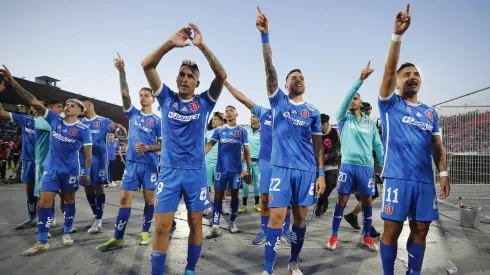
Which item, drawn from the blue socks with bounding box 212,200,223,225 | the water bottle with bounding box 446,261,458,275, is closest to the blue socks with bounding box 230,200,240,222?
the blue socks with bounding box 212,200,223,225

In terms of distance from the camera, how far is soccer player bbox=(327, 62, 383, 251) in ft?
15.3

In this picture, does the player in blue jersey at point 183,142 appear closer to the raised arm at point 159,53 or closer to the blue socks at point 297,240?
the raised arm at point 159,53

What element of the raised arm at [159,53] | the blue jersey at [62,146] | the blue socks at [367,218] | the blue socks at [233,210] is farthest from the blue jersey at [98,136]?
the blue socks at [367,218]

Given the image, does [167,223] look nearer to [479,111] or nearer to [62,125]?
[62,125]

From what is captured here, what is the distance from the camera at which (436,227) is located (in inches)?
241

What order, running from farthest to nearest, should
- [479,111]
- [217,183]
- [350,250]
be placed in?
[479,111] < [217,183] < [350,250]

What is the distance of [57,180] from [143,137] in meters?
1.46

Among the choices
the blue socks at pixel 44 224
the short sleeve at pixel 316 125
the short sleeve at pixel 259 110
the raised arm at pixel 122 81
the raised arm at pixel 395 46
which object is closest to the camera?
the raised arm at pixel 395 46

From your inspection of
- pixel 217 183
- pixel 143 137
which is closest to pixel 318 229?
pixel 217 183

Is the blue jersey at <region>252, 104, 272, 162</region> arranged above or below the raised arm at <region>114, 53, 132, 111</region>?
below

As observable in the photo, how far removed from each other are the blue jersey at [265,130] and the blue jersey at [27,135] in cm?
465

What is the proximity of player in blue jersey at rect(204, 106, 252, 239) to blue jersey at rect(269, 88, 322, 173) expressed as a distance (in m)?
2.42

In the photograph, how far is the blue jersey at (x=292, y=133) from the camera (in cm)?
343

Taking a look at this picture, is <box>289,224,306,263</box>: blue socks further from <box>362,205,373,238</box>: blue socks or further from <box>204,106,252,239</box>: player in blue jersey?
<box>204,106,252,239</box>: player in blue jersey
